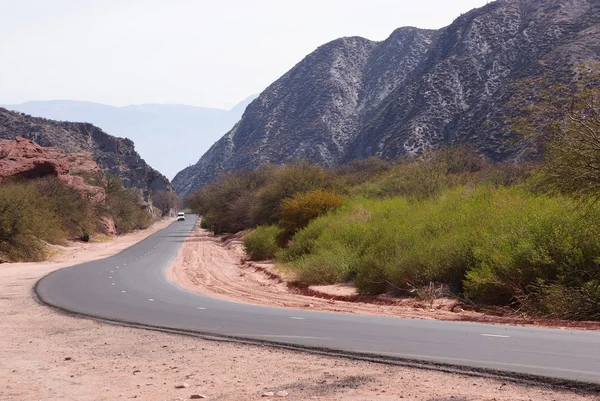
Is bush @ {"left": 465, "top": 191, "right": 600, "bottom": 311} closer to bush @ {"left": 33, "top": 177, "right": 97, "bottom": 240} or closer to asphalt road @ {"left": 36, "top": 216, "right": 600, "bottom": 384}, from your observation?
asphalt road @ {"left": 36, "top": 216, "right": 600, "bottom": 384}

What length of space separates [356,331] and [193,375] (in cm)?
446

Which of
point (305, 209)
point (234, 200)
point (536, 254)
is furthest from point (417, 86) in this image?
point (536, 254)

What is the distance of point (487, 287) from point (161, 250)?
134ft

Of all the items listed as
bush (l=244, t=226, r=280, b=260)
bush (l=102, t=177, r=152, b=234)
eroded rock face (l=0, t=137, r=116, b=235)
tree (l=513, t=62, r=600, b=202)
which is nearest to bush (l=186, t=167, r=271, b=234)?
eroded rock face (l=0, t=137, r=116, b=235)

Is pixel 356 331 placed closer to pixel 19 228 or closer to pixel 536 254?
pixel 536 254

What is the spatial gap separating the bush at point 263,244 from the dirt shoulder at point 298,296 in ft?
4.56

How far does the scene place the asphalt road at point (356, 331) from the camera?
10.7 m

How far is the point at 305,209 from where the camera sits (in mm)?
43062

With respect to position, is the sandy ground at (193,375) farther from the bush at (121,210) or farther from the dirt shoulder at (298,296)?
the bush at (121,210)

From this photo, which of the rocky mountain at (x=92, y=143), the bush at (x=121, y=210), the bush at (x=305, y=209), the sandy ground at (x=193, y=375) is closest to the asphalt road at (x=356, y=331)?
the sandy ground at (x=193, y=375)

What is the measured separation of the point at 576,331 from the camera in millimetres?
13656

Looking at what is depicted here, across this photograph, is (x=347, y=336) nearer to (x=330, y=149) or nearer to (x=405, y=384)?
(x=405, y=384)

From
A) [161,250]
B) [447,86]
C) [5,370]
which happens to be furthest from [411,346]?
[447,86]

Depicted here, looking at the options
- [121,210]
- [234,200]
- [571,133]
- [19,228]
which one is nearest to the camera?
[571,133]
